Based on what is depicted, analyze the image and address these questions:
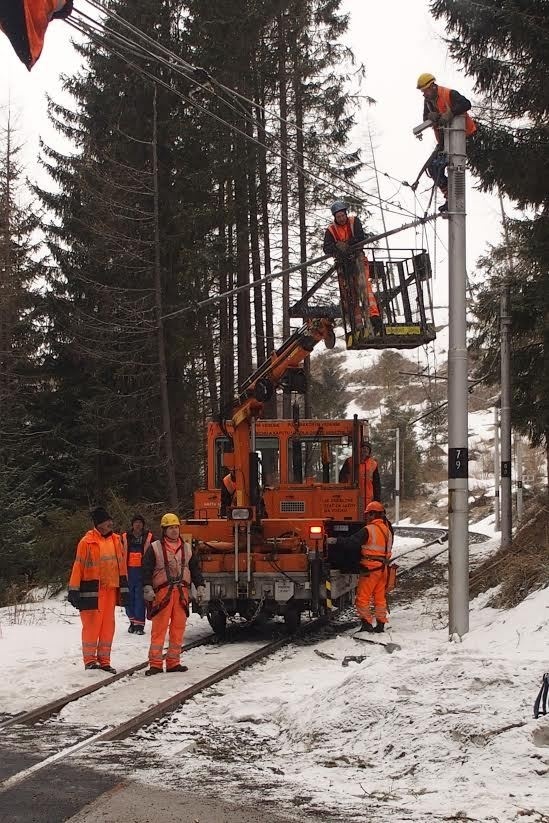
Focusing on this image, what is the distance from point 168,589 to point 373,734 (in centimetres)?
453

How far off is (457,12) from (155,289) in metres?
11.2

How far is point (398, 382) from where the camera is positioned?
116625mm

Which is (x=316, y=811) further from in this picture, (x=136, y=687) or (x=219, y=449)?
(x=219, y=449)

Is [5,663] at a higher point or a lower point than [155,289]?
lower

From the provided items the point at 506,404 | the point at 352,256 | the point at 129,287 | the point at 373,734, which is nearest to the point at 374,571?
the point at 352,256

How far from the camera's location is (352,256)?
12.0 metres

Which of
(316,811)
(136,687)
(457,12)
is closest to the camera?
(316,811)

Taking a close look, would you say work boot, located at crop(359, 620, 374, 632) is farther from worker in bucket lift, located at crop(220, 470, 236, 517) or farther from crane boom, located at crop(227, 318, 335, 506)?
worker in bucket lift, located at crop(220, 470, 236, 517)

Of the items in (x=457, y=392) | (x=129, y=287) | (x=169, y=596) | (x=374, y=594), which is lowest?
(x=374, y=594)

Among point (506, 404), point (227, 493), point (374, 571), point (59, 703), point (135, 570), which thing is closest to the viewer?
point (59, 703)

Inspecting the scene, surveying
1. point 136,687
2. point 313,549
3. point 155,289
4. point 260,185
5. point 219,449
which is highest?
point 260,185

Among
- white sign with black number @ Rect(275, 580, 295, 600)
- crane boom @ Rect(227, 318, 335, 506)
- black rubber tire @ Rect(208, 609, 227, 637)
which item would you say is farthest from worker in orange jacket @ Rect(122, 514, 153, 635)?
white sign with black number @ Rect(275, 580, 295, 600)

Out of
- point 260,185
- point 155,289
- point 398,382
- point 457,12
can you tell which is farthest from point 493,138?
point 398,382

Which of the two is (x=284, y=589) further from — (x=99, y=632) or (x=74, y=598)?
(x=74, y=598)
